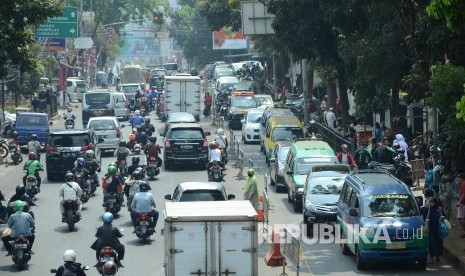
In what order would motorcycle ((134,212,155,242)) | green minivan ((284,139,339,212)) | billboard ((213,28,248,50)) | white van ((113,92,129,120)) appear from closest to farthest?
motorcycle ((134,212,155,242)) < green minivan ((284,139,339,212)) < white van ((113,92,129,120)) < billboard ((213,28,248,50))

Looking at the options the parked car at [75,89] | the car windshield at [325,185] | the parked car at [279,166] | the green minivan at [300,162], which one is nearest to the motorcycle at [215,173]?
the parked car at [279,166]

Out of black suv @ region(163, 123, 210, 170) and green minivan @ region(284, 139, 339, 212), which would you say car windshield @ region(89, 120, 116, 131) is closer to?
black suv @ region(163, 123, 210, 170)

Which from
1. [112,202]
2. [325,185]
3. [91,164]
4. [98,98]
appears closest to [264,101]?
[98,98]

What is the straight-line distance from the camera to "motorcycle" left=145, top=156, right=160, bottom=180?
138 feet

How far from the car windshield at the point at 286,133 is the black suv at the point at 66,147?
26.3 ft

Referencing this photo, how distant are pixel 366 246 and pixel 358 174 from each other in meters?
3.11

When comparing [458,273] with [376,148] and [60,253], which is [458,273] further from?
[376,148]

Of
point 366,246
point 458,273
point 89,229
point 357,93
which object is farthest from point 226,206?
point 357,93

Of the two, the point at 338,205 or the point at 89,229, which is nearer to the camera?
the point at 338,205

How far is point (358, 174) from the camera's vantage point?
Result: 90.8 feet

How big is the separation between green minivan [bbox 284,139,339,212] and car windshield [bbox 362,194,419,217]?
800cm

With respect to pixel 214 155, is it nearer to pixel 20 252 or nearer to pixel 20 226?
pixel 20 226

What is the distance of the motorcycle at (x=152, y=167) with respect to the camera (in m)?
42.0

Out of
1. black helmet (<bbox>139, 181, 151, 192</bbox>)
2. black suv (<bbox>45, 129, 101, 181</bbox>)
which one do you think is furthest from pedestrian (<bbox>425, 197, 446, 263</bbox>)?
black suv (<bbox>45, 129, 101, 181</bbox>)
